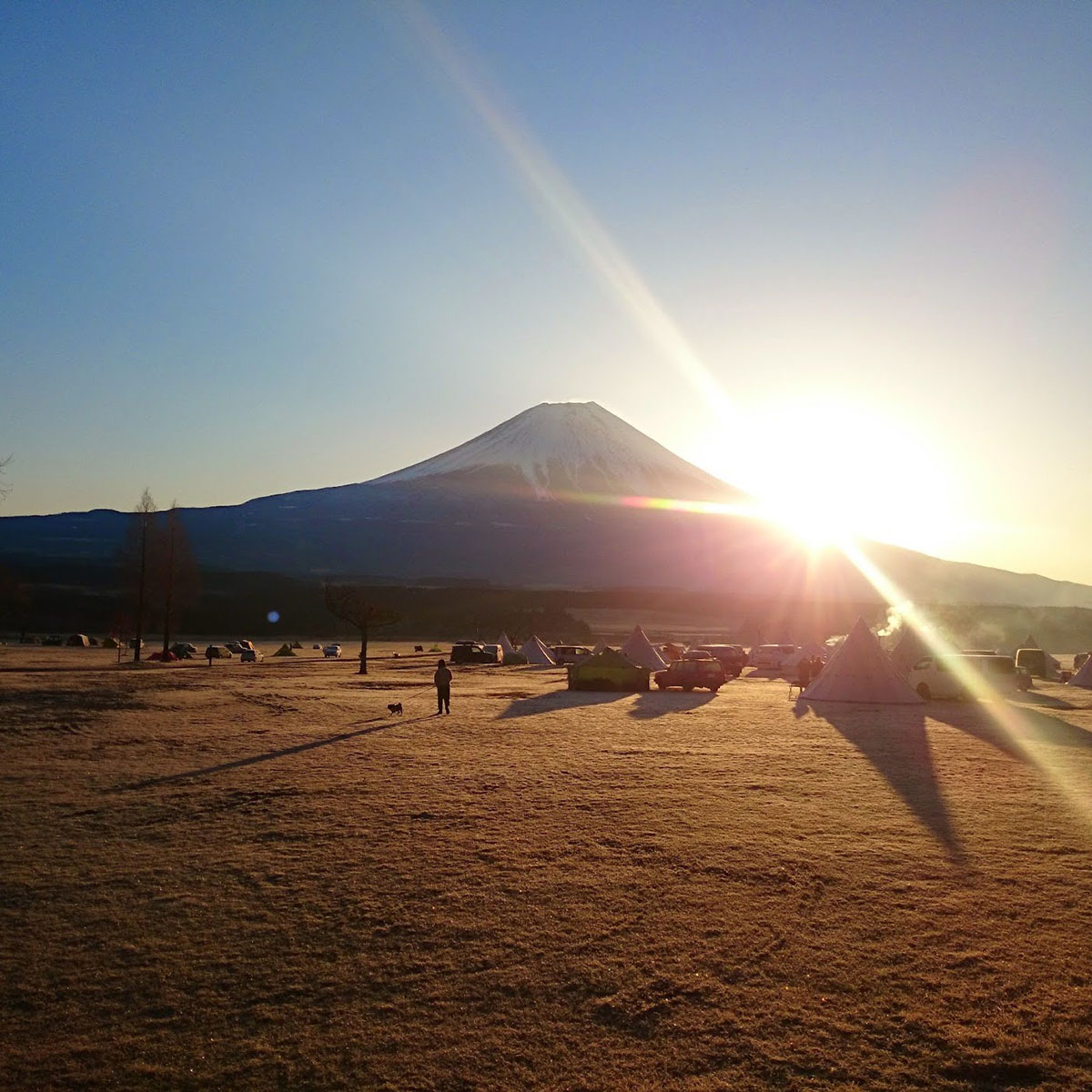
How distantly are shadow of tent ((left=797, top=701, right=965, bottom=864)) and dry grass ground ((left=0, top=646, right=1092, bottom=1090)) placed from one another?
109mm

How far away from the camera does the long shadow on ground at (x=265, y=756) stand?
43.1 ft

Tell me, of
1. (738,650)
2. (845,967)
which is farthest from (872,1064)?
(738,650)

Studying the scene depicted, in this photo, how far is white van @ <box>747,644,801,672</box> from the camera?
46.5 m

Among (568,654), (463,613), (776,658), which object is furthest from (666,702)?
(463,613)

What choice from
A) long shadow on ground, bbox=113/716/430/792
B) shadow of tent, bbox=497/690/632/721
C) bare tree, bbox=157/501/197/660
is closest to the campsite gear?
shadow of tent, bbox=497/690/632/721

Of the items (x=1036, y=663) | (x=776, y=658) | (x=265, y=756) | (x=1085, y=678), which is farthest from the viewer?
(x=776, y=658)

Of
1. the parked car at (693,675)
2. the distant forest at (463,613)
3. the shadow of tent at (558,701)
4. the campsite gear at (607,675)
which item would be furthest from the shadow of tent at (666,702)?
the distant forest at (463,613)

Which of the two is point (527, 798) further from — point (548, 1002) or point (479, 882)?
point (548, 1002)

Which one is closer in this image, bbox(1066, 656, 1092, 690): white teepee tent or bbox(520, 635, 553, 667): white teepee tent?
bbox(1066, 656, 1092, 690): white teepee tent

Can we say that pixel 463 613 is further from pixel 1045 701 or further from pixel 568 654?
pixel 1045 701

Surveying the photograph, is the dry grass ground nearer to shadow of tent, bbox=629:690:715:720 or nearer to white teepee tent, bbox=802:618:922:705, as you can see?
shadow of tent, bbox=629:690:715:720

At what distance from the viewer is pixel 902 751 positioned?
17.0 metres

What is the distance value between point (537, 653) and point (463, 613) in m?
58.9

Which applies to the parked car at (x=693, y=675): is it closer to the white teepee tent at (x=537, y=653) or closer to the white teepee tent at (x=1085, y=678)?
the white teepee tent at (x=1085, y=678)
